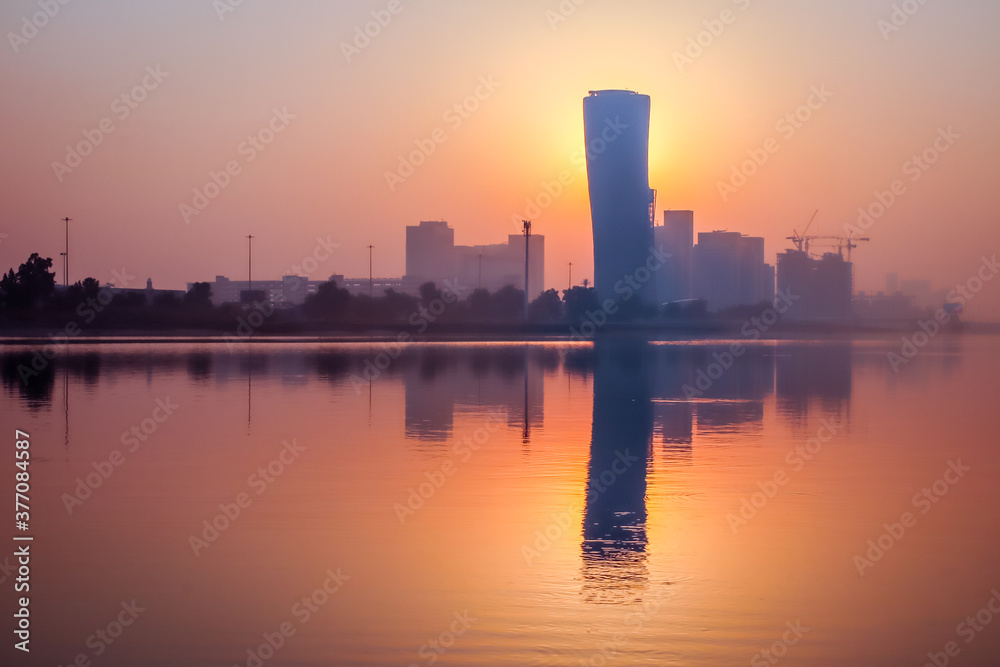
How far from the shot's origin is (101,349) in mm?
62500

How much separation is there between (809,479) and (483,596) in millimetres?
8065

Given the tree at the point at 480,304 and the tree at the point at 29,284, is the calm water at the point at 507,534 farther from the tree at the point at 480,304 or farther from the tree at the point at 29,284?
the tree at the point at 480,304

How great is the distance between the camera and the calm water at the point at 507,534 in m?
8.83

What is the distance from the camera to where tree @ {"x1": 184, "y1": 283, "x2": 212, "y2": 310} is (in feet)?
429

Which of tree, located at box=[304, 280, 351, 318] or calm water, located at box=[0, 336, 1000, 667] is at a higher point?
tree, located at box=[304, 280, 351, 318]

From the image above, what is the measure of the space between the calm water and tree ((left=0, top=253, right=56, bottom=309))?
90.7 m

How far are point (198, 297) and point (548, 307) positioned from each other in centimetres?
Answer: 7604

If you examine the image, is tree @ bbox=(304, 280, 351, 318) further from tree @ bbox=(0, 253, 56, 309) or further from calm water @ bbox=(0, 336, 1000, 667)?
calm water @ bbox=(0, 336, 1000, 667)

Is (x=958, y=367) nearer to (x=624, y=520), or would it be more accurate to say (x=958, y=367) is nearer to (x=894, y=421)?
(x=894, y=421)

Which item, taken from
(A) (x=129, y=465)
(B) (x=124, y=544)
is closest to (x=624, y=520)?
(B) (x=124, y=544)

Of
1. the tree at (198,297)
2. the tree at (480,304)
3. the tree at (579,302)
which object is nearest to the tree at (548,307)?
the tree at (579,302)

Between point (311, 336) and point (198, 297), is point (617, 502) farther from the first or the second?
point (198, 297)

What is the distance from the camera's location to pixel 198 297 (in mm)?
132875

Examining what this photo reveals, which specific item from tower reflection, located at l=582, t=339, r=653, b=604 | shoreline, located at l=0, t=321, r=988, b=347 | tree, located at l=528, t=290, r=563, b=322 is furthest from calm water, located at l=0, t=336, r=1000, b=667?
tree, located at l=528, t=290, r=563, b=322
